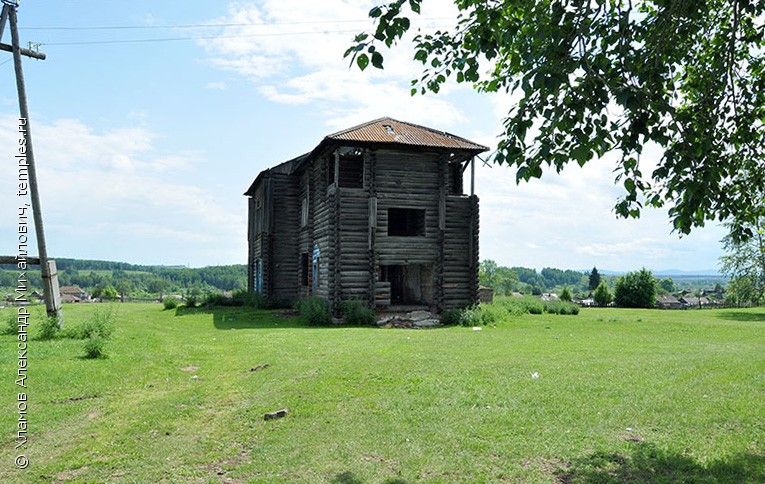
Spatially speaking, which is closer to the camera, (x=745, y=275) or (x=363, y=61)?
(x=363, y=61)

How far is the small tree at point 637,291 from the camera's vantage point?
47.9 metres

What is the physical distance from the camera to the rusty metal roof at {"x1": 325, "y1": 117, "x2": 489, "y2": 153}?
2244cm

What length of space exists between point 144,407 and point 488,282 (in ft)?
255

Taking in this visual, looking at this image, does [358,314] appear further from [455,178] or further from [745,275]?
[745,275]

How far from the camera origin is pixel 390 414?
7.41m

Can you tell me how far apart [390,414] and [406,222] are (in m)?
22.8

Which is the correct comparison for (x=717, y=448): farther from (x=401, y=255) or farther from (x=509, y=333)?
(x=401, y=255)

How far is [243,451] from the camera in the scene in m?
6.20

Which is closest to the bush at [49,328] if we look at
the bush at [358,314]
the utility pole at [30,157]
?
the utility pole at [30,157]

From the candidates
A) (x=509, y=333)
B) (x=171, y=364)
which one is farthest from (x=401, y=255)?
(x=171, y=364)

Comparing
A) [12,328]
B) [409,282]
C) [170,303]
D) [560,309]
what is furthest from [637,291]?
[12,328]

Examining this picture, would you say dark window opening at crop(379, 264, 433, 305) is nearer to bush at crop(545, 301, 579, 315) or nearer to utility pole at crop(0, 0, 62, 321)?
bush at crop(545, 301, 579, 315)

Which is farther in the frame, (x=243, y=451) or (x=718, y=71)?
(x=718, y=71)

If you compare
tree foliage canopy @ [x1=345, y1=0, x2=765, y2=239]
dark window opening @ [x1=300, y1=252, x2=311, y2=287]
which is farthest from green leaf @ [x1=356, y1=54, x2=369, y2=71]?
dark window opening @ [x1=300, y1=252, x2=311, y2=287]
